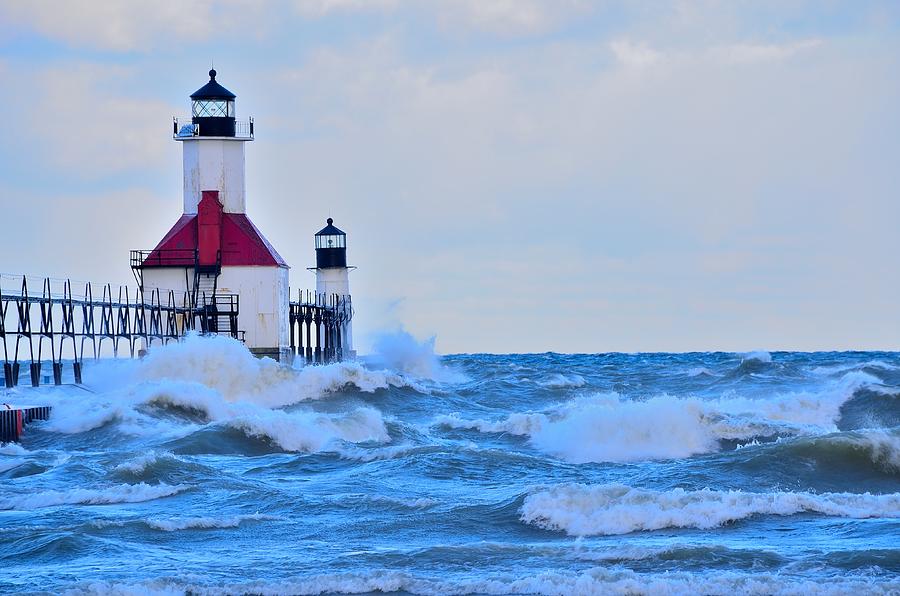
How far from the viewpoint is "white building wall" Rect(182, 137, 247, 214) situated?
132ft

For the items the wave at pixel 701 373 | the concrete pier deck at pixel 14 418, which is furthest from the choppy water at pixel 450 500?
the wave at pixel 701 373

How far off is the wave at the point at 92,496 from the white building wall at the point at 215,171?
2485cm

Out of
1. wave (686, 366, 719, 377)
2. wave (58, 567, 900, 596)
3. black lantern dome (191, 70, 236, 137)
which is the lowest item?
wave (58, 567, 900, 596)

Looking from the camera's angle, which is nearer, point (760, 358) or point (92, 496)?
point (92, 496)

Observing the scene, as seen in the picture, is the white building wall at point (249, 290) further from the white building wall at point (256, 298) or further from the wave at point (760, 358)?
the wave at point (760, 358)

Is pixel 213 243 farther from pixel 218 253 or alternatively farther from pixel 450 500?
pixel 450 500

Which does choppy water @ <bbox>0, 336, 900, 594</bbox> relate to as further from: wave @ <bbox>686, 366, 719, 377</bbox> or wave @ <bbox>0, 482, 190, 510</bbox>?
wave @ <bbox>686, 366, 719, 377</bbox>

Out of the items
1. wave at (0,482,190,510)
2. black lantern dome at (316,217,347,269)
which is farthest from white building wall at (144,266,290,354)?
wave at (0,482,190,510)

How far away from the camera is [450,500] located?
15617 mm

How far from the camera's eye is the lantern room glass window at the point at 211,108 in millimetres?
40594

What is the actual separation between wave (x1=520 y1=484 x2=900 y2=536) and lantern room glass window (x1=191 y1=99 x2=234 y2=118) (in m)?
28.3

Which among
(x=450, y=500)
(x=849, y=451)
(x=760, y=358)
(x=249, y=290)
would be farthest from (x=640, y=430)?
(x=760, y=358)

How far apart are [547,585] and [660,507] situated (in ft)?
10.3

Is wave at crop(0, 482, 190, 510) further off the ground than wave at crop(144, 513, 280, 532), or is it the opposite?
wave at crop(0, 482, 190, 510)
